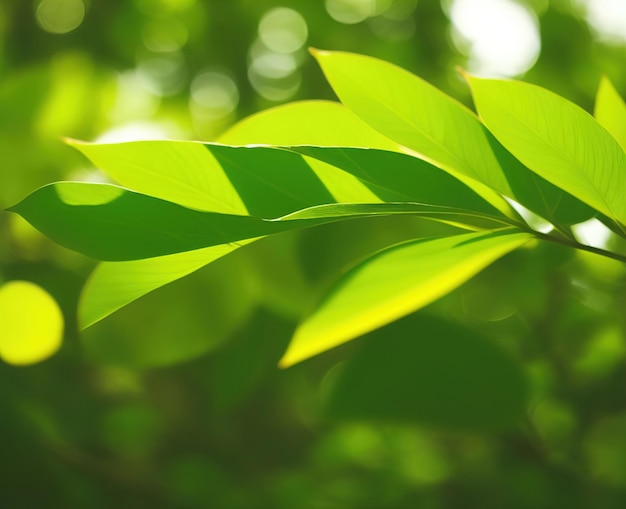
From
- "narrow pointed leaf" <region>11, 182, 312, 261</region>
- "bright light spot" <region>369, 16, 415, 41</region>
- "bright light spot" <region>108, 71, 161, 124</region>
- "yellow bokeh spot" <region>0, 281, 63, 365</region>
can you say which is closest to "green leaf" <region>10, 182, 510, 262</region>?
"narrow pointed leaf" <region>11, 182, 312, 261</region>

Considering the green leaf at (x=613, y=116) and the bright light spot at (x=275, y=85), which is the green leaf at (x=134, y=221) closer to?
the green leaf at (x=613, y=116)

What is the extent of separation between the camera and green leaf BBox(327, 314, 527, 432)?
1.70ft

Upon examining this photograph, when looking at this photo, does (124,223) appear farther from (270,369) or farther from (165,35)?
(165,35)

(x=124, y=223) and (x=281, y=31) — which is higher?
(x=281, y=31)

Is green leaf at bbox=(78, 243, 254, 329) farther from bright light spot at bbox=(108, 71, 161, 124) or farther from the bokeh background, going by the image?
bright light spot at bbox=(108, 71, 161, 124)

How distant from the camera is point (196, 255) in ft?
0.82

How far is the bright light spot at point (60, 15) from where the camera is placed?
3.26 feet

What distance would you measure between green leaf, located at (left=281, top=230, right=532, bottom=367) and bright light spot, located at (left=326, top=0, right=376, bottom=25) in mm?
735

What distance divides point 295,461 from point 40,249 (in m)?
0.36

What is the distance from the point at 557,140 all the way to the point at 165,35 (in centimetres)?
84

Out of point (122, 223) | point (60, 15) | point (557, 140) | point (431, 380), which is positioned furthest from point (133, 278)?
point (60, 15)

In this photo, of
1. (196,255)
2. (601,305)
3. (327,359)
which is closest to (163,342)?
(327,359)

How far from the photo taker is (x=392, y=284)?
0.28 metres

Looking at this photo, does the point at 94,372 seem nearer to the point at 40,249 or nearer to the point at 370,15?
the point at 40,249
